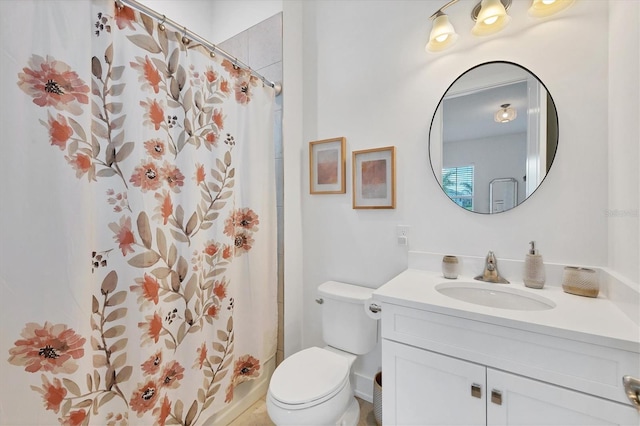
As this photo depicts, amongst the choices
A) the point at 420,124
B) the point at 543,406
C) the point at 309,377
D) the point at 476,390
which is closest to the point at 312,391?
the point at 309,377

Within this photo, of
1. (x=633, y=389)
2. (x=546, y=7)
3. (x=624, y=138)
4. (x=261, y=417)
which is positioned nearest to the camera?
(x=633, y=389)

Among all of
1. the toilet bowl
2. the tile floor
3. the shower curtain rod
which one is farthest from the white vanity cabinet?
the shower curtain rod

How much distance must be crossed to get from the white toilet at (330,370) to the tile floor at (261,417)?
0.14 m

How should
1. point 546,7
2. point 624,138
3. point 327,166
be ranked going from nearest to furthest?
point 624,138
point 546,7
point 327,166

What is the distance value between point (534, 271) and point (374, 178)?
2.86 feet

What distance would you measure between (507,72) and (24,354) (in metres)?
2.11

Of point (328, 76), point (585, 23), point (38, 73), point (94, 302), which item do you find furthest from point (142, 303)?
point (585, 23)

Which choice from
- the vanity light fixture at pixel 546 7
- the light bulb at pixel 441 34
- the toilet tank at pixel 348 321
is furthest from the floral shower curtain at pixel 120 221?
the vanity light fixture at pixel 546 7

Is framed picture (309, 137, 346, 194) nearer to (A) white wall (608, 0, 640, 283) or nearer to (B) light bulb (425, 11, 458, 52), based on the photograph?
(B) light bulb (425, 11, 458, 52)

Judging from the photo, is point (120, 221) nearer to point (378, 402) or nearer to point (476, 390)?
point (476, 390)

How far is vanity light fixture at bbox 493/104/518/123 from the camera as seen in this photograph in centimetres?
122

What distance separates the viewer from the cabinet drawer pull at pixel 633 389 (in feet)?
2.22

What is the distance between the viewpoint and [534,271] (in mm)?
1115

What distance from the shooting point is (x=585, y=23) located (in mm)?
1065
